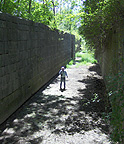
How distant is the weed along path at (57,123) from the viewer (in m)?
4.81

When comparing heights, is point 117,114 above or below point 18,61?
below

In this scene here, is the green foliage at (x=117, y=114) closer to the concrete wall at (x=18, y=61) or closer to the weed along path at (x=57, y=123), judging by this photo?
the weed along path at (x=57, y=123)

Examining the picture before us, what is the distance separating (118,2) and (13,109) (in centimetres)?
442

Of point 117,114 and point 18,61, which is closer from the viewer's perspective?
point 117,114

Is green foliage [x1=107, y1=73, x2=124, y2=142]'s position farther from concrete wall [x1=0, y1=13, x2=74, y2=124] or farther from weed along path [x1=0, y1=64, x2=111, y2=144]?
concrete wall [x1=0, y1=13, x2=74, y2=124]

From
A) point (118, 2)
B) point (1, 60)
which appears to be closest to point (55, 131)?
point (1, 60)

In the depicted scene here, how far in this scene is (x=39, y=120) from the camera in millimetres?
5949

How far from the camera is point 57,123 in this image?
5738mm

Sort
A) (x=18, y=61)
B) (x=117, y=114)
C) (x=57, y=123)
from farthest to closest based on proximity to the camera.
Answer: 1. (x=18, y=61)
2. (x=57, y=123)
3. (x=117, y=114)

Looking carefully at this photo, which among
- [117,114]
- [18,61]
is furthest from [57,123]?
[117,114]

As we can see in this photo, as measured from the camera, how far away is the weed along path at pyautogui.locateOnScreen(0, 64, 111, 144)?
4809 millimetres

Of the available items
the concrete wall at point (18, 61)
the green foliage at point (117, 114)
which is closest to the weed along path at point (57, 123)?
the concrete wall at point (18, 61)

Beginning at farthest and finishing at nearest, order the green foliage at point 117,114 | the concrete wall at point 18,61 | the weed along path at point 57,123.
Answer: the concrete wall at point 18,61 < the weed along path at point 57,123 < the green foliage at point 117,114

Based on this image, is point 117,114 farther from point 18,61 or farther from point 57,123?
point 18,61
